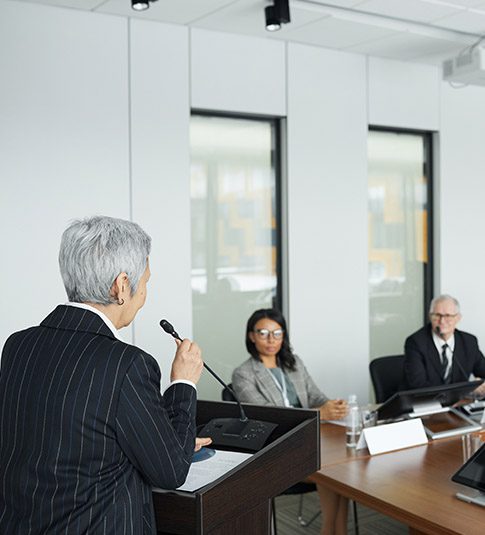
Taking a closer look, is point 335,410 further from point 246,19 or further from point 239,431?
point 246,19

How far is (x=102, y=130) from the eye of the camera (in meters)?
4.96

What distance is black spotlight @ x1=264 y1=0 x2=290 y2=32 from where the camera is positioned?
15.1ft

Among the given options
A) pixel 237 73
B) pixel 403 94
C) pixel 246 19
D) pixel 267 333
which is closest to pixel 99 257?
pixel 267 333

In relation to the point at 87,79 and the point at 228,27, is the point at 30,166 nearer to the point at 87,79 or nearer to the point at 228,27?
the point at 87,79

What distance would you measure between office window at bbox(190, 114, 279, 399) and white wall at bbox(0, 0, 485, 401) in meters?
0.20

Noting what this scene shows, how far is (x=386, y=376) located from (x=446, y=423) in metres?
1.01

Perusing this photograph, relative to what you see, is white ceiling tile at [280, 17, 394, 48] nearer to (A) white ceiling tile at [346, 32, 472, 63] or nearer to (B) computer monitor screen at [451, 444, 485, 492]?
(A) white ceiling tile at [346, 32, 472, 63]

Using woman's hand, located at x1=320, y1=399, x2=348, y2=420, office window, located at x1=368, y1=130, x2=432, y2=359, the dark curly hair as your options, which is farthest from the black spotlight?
woman's hand, located at x1=320, y1=399, x2=348, y2=420

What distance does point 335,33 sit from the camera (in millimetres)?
5445

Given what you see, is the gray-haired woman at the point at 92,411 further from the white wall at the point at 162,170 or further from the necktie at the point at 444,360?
the necktie at the point at 444,360

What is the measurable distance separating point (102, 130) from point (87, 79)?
13.2 inches

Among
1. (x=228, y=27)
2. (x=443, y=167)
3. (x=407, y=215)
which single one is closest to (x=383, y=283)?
(x=407, y=215)

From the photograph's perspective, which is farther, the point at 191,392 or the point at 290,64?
the point at 290,64

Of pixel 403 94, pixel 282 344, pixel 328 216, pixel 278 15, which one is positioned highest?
pixel 278 15
